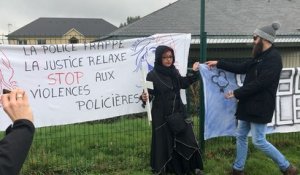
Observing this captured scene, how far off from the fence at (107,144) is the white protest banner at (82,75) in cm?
49

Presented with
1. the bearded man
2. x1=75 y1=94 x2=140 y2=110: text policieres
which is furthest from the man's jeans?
x1=75 y1=94 x2=140 y2=110: text policieres

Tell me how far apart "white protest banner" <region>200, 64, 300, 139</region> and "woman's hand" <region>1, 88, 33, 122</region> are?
4.42m

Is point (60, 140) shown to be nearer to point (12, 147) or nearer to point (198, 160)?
point (198, 160)

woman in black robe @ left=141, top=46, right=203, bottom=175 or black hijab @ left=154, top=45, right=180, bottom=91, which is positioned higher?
black hijab @ left=154, top=45, right=180, bottom=91

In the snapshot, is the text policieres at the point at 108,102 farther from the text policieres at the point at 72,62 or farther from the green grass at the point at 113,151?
the green grass at the point at 113,151

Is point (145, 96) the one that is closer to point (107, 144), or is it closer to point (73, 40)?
point (73, 40)

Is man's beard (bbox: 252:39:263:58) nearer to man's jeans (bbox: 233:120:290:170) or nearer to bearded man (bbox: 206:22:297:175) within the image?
bearded man (bbox: 206:22:297:175)

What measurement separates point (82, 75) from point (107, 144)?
5.08 ft

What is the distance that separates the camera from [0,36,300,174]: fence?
20.1ft

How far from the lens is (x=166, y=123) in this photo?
18.7ft

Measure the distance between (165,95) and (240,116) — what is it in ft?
3.29

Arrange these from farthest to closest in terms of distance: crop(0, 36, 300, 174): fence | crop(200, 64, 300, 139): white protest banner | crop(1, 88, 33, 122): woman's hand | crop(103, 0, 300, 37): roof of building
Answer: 1. crop(103, 0, 300, 37): roof of building
2. crop(200, 64, 300, 139): white protest banner
3. crop(0, 36, 300, 174): fence
4. crop(1, 88, 33, 122): woman's hand

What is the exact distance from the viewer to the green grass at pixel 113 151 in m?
6.11

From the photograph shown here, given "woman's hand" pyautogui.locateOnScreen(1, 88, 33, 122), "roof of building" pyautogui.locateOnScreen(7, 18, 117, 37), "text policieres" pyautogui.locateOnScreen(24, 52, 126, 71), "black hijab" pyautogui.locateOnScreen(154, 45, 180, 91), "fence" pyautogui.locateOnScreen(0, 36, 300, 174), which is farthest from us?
"roof of building" pyautogui.locateOnScreen(7, 18, 117, 37)
